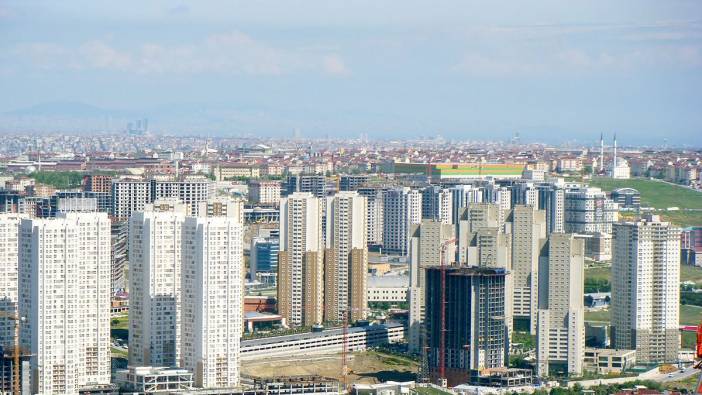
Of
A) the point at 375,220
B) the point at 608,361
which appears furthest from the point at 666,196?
the point at 608,361

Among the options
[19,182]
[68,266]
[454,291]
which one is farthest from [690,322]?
[19,182]

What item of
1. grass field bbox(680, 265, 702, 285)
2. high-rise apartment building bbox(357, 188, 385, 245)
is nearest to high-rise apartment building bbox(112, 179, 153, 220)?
high-rise apartment building bbox(357, 188, 385, 245)

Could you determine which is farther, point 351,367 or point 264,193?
point 264,193

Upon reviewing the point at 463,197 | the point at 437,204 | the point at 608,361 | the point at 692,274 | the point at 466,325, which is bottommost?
the point at 608,361

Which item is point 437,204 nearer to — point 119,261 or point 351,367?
point 119,261

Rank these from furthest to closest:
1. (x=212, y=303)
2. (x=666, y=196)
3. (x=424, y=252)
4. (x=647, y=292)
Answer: (x=666, y=196)
(x=424, y=252)
(x=647, y=292)
(x=212, y=303)

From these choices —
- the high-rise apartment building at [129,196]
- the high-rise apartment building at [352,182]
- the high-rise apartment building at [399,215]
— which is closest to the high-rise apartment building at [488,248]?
the high-rise apartment building at [399,215]

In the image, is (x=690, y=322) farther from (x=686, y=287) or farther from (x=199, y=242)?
(x=199, y=242)

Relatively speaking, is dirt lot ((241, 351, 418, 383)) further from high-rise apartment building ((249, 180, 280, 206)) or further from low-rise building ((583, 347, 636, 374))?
high-rise apartment building ((249, 180, 280, 206))
